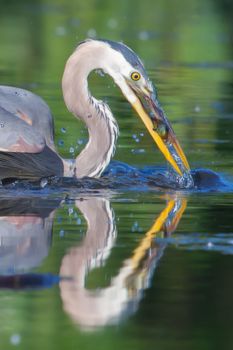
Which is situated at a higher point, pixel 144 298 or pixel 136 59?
pixel 136 59

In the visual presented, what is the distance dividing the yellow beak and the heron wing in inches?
30.9

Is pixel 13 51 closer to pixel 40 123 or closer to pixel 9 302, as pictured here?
pixel 40 123

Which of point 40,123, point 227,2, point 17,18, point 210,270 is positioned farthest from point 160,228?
point 227,2

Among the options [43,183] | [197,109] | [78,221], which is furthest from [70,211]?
[197,109]

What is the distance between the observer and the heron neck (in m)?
9.62

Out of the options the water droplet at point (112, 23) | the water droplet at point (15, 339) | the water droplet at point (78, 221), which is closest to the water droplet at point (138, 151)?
the water droplet at point (78, 221)

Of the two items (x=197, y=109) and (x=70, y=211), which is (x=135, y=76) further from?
(x=197, y=109)

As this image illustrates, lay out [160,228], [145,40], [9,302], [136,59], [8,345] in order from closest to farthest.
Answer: [8,345], [9,302], [160,228], [136,59], [145,40]

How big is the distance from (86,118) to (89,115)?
3 cm

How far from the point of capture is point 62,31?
20469 millimetres

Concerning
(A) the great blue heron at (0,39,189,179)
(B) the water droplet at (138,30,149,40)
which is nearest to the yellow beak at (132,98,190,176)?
(A) the great blue heron at (0,39,189,179)

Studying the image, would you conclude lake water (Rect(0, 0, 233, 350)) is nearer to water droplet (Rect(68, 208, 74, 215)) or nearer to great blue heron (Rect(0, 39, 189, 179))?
water droplet (Rect(68, 208, 74, 215))

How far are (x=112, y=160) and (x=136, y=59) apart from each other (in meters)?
1.23

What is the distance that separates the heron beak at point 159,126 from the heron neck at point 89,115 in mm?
291
